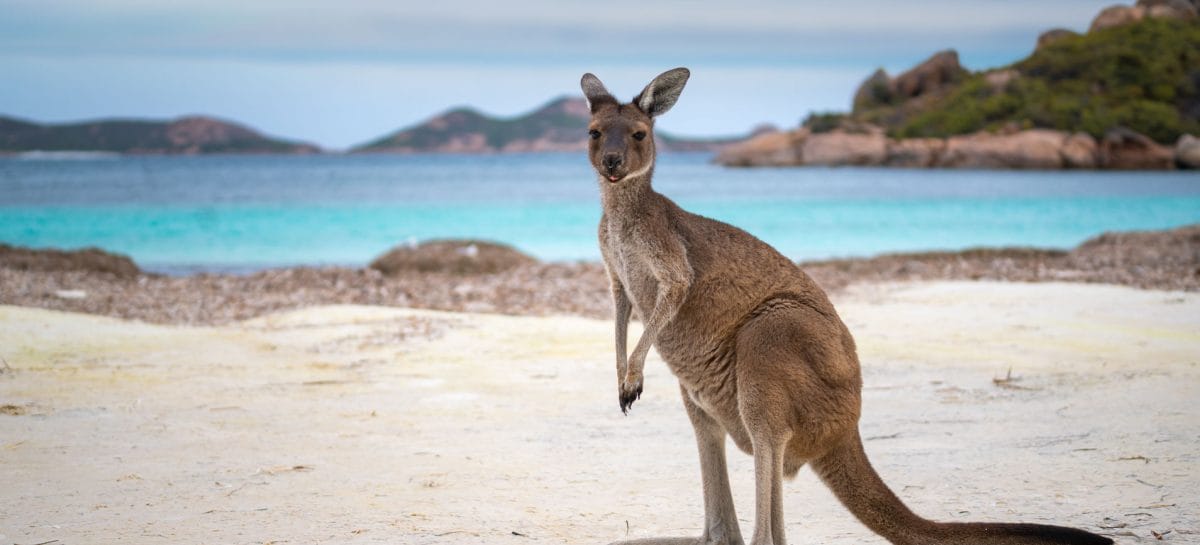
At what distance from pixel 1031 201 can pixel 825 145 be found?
22.1 metres

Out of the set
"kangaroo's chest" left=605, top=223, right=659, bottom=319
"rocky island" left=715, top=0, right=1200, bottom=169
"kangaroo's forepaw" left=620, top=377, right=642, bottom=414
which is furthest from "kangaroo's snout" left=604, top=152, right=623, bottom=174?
"rocky island" left=715, top=0, right=1200, bottom=169

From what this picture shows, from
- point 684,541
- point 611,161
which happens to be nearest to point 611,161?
point 611,161

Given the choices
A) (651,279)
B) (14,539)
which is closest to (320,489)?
(14,539)

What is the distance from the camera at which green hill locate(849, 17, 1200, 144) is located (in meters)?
44.6

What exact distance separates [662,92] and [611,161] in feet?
1.12

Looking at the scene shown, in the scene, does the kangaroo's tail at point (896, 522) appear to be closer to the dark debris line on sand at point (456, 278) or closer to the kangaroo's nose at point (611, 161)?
the kangaroo's nose at point (611, 161)

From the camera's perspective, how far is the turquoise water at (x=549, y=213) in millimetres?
21344

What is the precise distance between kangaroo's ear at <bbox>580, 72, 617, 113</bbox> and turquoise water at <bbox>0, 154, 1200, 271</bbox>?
13.4 meters

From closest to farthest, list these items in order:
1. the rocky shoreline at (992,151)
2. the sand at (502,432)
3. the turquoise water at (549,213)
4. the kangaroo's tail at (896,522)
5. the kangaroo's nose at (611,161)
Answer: the kangaroo's tail at (896,522) < the kangaroo's nose at (611,161) < the sand at (502,432) < the turquoise water at (549,213) < the rocky shoreline at (992,151)

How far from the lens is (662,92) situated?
11.8 ft

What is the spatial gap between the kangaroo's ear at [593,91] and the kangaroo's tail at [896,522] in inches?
52.4

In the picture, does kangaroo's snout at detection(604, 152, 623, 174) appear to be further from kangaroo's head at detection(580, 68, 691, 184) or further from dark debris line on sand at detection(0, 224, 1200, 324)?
dark debris line on sand at detection(0, 224, 1200, 324)

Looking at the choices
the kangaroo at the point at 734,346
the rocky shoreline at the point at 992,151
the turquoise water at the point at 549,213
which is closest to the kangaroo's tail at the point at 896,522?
the kangaroo at the point at 734,346

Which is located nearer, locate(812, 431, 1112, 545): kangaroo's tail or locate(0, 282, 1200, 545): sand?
locate(812, 431, 1112, 545): kangaroo's tail
